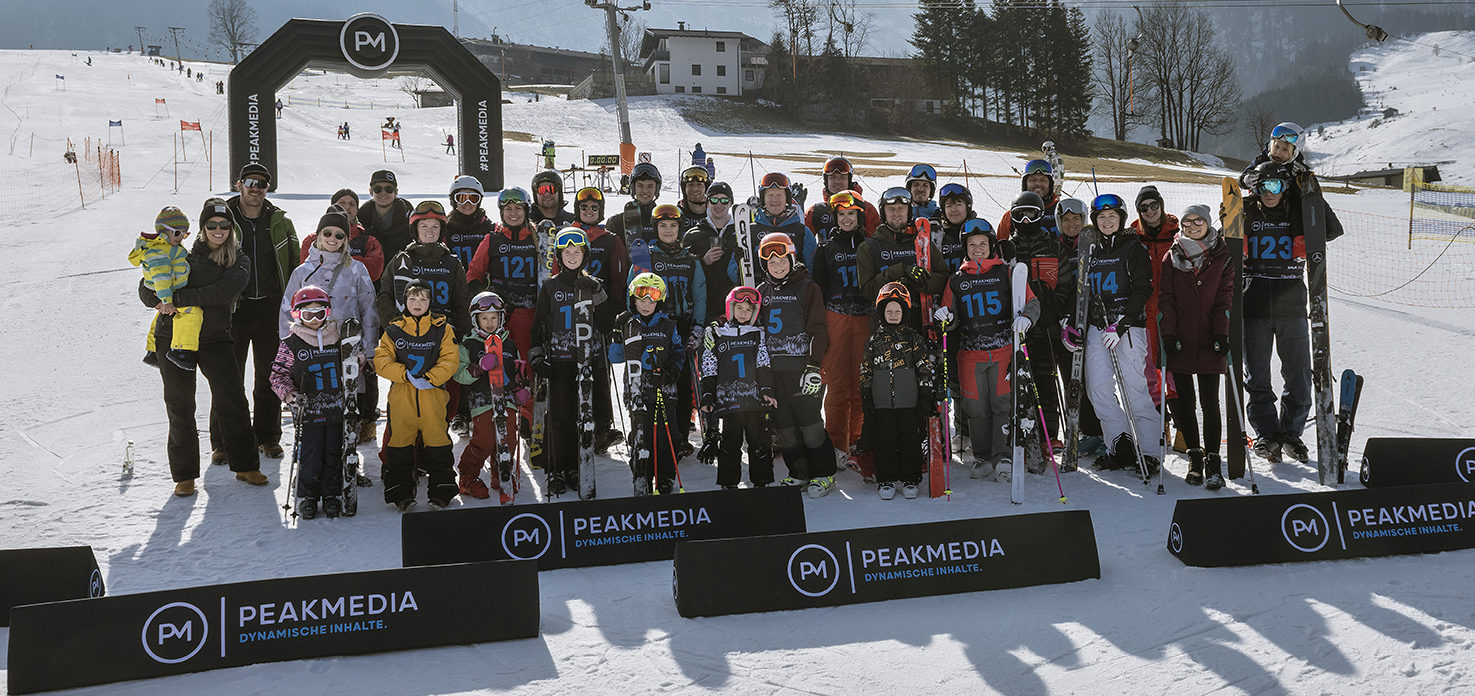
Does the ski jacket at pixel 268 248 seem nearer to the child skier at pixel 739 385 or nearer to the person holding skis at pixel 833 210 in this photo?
the child skier at pixel 739 385

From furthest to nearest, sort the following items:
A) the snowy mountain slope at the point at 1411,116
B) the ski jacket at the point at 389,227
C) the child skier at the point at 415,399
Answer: the snowy mountain slope at the point at 1411,116
the ski jacket at the point at 389,227
the child skier at the point at 415,399

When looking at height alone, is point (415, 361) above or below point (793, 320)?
below

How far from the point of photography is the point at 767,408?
6.34m

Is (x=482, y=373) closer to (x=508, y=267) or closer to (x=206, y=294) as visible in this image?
(x=508, y=267)

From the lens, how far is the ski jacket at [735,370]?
6328mm

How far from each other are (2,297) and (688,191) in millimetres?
9839

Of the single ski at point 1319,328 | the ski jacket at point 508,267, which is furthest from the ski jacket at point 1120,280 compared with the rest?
the ski jacket at point 508,267

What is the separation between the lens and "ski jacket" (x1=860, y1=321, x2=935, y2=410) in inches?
249

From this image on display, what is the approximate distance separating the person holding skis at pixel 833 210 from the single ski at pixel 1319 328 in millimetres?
2953

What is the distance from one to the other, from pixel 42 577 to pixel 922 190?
6.05 metres

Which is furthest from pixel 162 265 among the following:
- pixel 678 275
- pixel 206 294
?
pixel 678 275

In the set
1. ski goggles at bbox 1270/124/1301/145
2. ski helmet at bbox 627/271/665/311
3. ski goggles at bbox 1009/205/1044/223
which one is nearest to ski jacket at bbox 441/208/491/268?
ski helmet at bbox 627/271/665/311

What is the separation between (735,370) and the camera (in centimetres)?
636

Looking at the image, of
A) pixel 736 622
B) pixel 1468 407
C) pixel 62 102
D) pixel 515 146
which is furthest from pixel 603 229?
pixel 62 102
